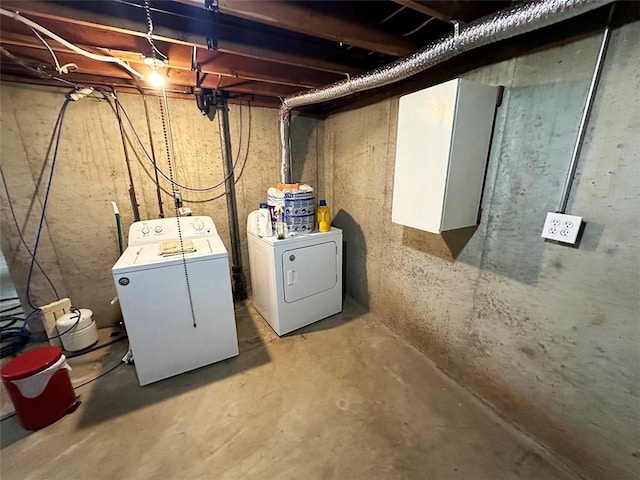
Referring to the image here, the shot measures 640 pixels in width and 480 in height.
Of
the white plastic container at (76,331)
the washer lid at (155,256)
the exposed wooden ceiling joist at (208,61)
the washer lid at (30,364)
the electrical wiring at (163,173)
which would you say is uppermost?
the exposed wooden ceiling joist at (208,61)

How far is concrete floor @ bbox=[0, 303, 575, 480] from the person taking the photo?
1349 millimetres

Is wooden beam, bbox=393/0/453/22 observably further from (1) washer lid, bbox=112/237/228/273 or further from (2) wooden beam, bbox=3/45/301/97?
(1) washer lid, bbox=112/237/228/273

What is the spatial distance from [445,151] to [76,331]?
9.83ft

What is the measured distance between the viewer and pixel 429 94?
1.39 meters

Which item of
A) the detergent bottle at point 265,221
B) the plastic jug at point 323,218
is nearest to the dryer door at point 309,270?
the plastic jug at point 323,218

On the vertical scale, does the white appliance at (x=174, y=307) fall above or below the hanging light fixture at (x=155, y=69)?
below

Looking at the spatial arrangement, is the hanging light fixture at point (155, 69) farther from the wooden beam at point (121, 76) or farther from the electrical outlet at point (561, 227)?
the electrical outlet at point (561, 227)

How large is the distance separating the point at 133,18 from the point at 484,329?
8.30 ft

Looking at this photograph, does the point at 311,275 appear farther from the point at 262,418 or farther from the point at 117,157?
the point at 117,157

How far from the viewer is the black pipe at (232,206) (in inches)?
101

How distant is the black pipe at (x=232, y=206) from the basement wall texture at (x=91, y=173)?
6 centimetres

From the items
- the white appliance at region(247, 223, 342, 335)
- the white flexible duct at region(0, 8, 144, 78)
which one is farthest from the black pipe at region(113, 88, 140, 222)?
the white appliance at region(247, 223, 342, 335)

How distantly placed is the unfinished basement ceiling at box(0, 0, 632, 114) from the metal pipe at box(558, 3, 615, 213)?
0.09 metres

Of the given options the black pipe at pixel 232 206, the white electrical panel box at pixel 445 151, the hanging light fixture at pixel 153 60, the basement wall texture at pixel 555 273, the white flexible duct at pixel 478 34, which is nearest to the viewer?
the white flexible duct at pixel 478 34
